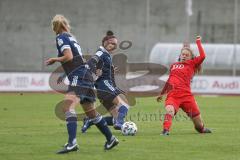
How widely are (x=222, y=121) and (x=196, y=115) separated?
15.3 ft

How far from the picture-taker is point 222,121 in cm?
2072

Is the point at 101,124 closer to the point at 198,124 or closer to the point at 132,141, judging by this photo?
the point at 132,141

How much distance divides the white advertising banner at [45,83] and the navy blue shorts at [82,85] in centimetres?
2910

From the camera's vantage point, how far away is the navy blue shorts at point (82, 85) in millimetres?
12297

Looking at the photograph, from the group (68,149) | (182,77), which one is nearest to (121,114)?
(182,77)

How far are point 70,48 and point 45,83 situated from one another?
98.1 ft

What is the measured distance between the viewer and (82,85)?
1233cm

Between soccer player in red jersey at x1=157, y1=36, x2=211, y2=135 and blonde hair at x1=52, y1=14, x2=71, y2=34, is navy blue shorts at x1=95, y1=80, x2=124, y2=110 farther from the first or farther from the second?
blonde hair at x1=52, y1=14, x2=71, y2=34

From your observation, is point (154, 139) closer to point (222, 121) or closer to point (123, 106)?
point (123, 106)

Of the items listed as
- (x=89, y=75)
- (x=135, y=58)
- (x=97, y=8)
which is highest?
(x=89, y=75)

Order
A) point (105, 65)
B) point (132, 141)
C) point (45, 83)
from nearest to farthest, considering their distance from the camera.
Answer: point (132, 141) → point (105, 65) → point (45, 83)

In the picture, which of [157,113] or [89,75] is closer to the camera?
[89,75]

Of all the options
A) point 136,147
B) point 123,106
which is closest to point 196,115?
point 123,106

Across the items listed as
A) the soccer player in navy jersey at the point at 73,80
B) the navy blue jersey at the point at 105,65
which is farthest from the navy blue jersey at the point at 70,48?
the navy blue jersey at the point at 105,65
